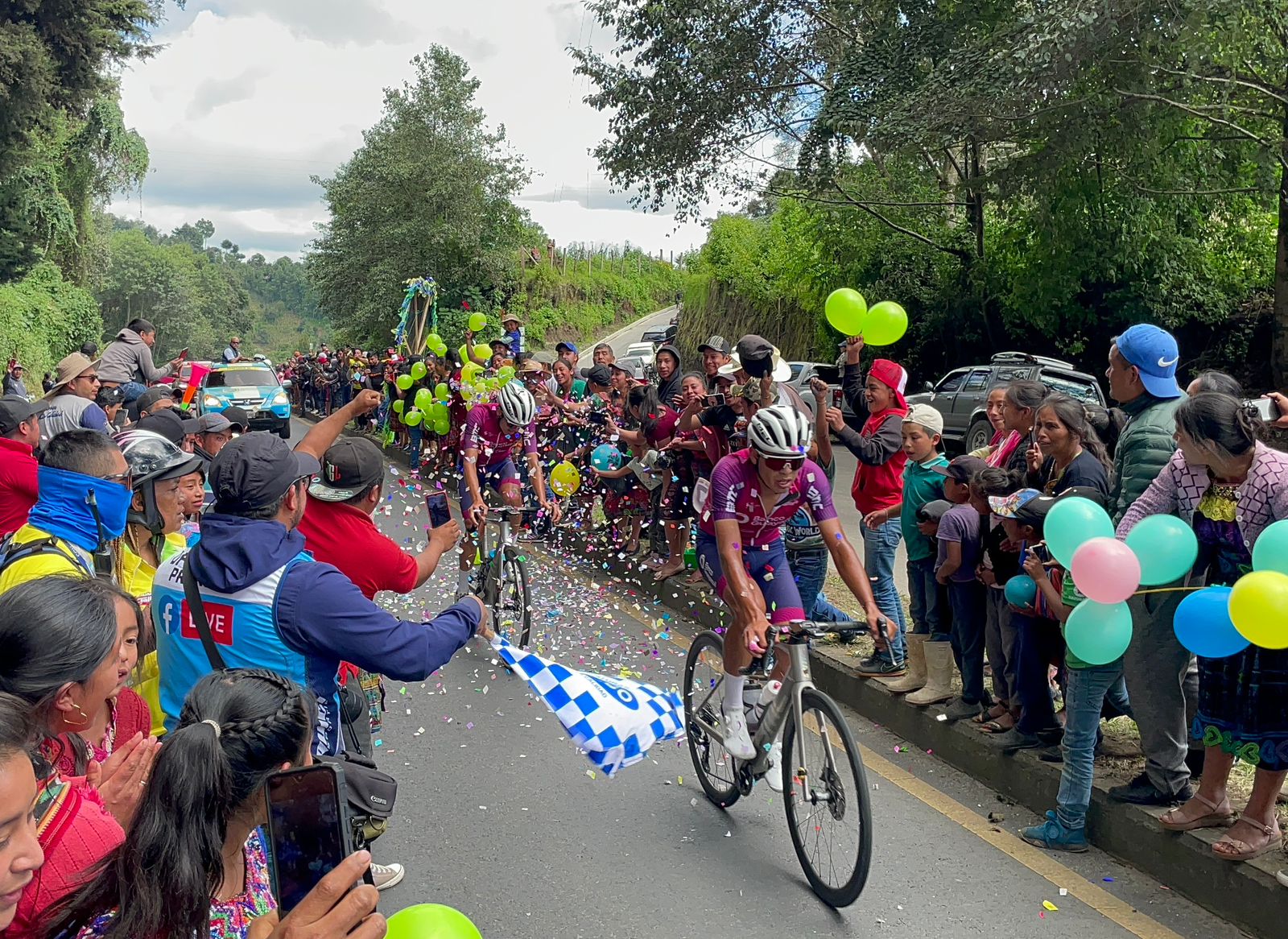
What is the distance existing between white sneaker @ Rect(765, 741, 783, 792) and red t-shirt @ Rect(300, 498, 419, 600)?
76.2 inches

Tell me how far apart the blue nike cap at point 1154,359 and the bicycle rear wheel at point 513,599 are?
182 inches

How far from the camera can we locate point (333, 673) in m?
3.51

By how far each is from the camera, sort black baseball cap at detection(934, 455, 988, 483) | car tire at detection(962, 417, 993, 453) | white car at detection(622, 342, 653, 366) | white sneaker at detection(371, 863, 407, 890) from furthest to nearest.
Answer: white car at detection(622, 342, 653, 366)
car tire at detection(962, 417, 993, 453)
black baseball cap at detection(934, 455, 988, 483)
white sneaker at detection(371, 863, 407, 890)

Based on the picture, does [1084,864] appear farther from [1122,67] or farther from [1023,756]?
[1122,67]

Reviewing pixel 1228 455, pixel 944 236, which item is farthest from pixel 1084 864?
pixel 944 236

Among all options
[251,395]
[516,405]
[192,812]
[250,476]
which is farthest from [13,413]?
[251,395]

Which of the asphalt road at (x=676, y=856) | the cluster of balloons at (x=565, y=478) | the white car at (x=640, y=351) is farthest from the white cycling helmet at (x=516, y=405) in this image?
the white car at (x=640, y=351)

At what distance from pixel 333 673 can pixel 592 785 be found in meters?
2.63

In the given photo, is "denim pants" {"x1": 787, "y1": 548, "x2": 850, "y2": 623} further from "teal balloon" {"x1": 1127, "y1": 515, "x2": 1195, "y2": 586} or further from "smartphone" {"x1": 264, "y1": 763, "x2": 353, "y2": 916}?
"smartphone" {"x1": 264, "y1": 763, "x2": 353, "y2": 916}

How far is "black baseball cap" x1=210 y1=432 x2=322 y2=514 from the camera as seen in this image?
134 inches

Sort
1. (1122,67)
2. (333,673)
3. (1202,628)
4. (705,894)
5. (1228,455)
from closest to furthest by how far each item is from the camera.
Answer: (333,673), (1202,628), (1228,455), (705,894), (1122,67)

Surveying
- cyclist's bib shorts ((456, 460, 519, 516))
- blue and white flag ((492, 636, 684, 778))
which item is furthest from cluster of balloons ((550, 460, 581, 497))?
blue and white flag ((492, 636, 684, 778))

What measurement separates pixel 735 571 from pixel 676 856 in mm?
1317

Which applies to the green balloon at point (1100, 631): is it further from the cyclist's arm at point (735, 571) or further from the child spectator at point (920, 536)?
the child spectator at point (920, 536)
